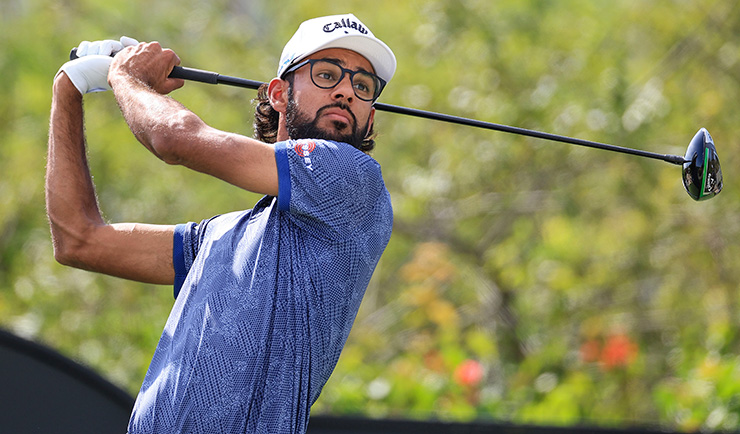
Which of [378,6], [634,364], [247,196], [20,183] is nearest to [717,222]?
[634,364]

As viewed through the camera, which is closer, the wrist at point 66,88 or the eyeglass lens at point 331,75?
the eyeglass lens at point 331,75

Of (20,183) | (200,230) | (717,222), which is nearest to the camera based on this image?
(200,230)

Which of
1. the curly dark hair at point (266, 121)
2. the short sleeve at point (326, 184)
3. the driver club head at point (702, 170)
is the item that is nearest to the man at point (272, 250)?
the short sleeve at point (326, 184)

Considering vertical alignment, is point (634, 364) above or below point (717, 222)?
below

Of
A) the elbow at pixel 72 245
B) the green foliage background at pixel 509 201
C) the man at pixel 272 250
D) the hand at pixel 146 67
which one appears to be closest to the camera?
the man at pixel 272 250

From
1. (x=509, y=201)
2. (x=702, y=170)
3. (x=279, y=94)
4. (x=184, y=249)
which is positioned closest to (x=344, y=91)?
(x=279, y=94)

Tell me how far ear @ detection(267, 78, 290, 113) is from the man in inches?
3.3

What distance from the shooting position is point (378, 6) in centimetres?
655

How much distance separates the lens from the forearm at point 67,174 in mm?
2205

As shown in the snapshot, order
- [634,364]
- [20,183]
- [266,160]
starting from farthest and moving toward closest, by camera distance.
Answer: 1. [20,183]
2. [634,364]
3. [266,160]

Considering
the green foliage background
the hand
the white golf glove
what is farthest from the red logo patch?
the green foliage background

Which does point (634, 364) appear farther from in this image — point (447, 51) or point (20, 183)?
point (20, 183)

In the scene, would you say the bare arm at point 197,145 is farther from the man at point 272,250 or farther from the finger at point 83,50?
the finger at point 83,50

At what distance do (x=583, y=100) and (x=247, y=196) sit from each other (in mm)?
2484
